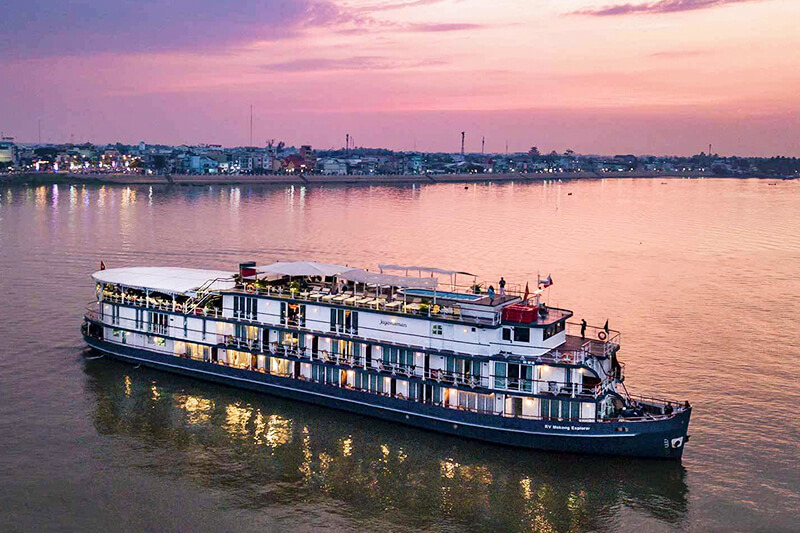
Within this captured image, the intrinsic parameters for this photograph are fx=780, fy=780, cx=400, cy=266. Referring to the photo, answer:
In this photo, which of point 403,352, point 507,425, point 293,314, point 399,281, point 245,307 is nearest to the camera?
point 507,425

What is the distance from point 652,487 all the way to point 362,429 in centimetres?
1090

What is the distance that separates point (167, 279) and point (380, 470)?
17472 millimetres

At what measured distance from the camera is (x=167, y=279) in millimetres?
39188

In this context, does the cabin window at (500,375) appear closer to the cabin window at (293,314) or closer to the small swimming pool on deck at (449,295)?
the small swimming pool on deck at (449,295)

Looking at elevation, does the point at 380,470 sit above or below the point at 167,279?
below

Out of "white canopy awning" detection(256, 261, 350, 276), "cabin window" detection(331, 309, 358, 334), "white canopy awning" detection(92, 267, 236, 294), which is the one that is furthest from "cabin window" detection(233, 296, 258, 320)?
"cabin window" detection(331, 309, 358, 334)

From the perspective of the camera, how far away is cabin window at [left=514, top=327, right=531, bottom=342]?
29.3 meters

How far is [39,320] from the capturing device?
4559 cm

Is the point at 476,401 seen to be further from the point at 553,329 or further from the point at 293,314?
the point at 293,314

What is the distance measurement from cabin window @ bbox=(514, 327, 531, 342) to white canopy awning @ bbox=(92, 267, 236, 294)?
14.6 m

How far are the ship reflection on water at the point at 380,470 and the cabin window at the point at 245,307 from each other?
409 centimetres

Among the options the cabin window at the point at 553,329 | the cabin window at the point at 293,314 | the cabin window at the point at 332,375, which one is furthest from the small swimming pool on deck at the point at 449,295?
the cabin window at the point at 293,314

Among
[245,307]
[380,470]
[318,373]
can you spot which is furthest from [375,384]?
[245,307]

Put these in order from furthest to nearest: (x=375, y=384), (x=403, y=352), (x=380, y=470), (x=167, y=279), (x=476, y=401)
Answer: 1. (x=167, y=279)
2. (x=375, y=384)
3. (x=403, y=352)
4. (x=476, y=401)
5. (x=380, y=470)
